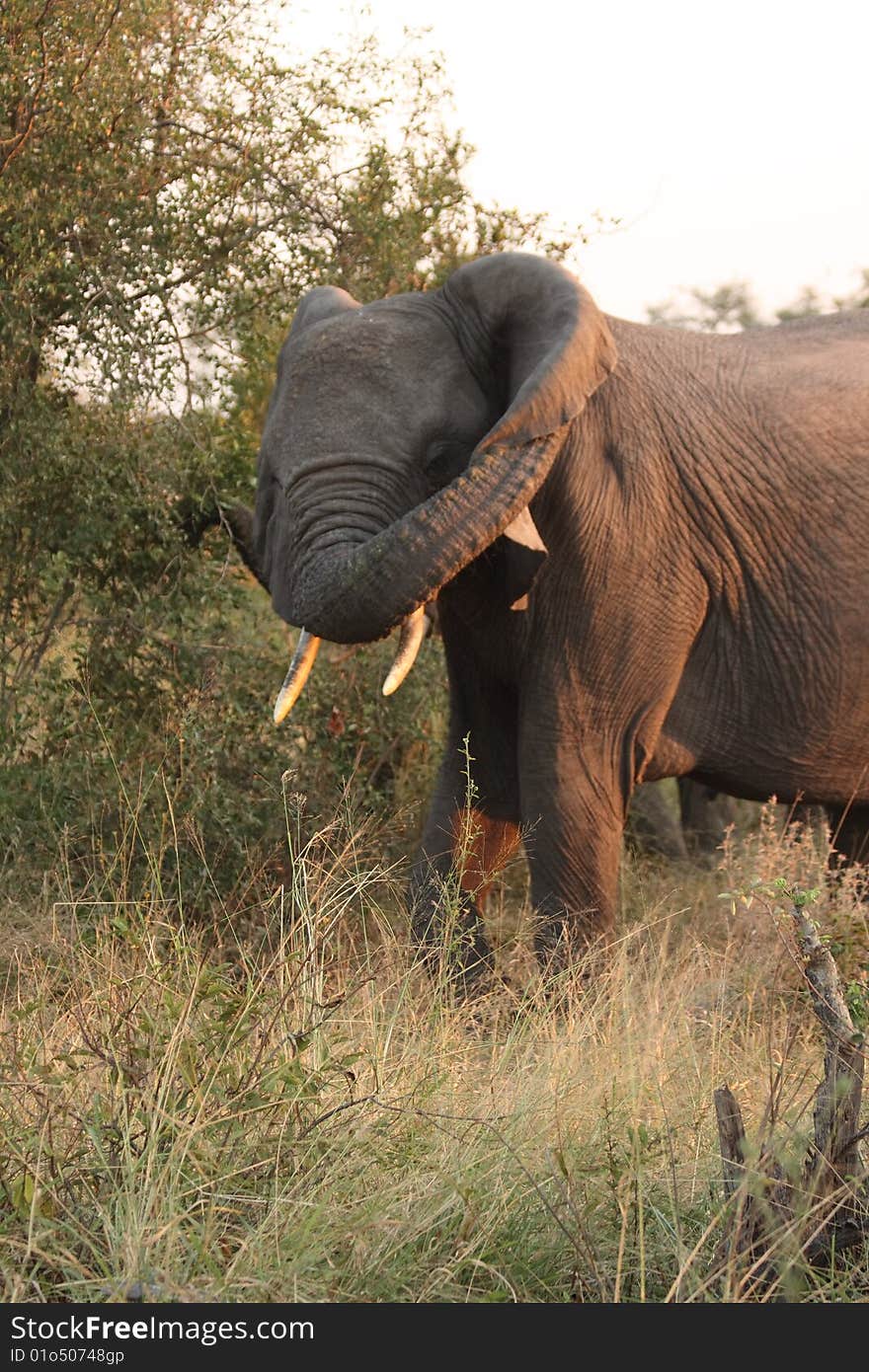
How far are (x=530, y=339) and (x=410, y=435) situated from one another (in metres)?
0.51

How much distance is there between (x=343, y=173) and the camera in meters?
7.34

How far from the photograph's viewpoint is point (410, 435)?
18.1 feet

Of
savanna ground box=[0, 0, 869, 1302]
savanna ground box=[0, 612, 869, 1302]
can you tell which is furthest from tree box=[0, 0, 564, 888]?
savanna ground box=[0, 612, 869, 1302]

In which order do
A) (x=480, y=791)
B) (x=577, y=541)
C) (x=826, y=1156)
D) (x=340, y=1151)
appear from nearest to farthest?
(x=826, y=1156), (x=340, y=1151), (x=577, y=541), (x=480, y=791)

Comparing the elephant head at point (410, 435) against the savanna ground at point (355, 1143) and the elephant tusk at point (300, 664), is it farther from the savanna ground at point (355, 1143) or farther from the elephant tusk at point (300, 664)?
the savanna ground at point (355, 1143)

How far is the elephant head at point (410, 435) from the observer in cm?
520

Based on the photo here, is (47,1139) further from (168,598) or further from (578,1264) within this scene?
(168,598)

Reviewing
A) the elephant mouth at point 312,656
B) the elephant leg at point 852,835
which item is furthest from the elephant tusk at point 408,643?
the elephant leg at point 852,835

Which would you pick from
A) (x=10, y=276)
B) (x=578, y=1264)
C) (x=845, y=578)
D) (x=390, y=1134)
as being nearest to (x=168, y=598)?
(x=10, y=276)

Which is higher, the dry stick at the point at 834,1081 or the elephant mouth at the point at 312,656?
the elephant mouth at the point at 312,656

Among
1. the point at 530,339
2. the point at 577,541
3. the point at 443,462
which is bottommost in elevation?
the point at 577,541

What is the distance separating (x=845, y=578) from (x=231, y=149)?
2.99 meters

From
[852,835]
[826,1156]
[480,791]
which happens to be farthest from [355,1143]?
[852,835]

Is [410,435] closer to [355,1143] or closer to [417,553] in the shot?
[417,553]
